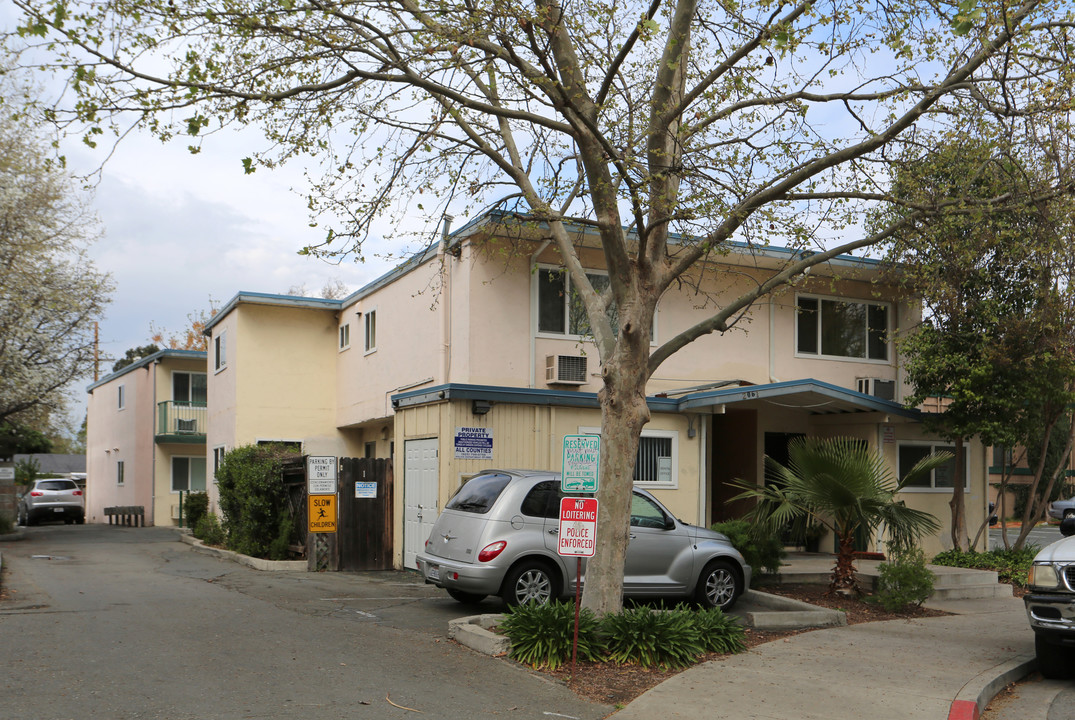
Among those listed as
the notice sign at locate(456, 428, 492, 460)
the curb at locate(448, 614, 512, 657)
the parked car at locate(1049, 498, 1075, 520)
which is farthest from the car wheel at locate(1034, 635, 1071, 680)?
the parked car at locate(1049, 498, 1075, 520)

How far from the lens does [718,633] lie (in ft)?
32.4

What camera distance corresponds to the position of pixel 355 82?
10469 millimetres

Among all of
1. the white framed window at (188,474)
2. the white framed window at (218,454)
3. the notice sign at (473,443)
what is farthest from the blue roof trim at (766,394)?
the white framed window at (188,474)

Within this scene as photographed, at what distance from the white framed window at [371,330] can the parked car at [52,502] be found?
59.5 ft

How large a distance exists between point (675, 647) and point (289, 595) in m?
6.18

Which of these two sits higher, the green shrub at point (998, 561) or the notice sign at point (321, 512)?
the notice sign at point (321, 512)

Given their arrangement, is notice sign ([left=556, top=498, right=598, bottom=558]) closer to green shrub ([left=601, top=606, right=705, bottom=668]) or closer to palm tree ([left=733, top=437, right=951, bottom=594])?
green shrub ([left=601, top=606, right=705, bottom=668])

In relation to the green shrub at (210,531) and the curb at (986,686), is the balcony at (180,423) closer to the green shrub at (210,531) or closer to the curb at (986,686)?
the green shrub at (210,531)

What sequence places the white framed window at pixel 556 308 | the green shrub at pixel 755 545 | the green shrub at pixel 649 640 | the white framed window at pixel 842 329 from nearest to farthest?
1. the green shrub at pixel 649 640
2. the green shrub at pixel 755 545
3. the white framed window at pixel 556 308
4. the white framed window at pixel 842 329

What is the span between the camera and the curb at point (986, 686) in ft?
25.7

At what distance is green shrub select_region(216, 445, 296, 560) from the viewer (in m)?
17.6

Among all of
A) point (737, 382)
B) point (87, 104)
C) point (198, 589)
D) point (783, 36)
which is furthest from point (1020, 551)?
point (87, 104)

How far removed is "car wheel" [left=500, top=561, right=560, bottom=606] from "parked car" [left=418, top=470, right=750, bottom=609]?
0.04 feet

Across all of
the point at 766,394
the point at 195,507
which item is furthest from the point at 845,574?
the point at 195,507
